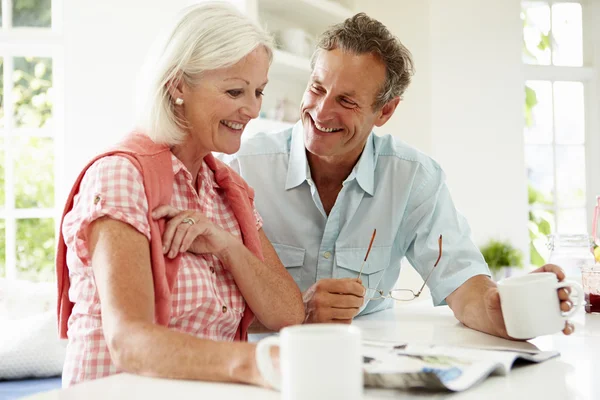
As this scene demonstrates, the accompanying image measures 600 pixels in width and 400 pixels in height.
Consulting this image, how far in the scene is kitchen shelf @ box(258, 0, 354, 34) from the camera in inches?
158

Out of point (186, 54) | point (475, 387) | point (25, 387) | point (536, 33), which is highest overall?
point (536, 33)

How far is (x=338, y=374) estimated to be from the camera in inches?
26.7

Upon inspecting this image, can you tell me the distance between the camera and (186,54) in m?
1.39

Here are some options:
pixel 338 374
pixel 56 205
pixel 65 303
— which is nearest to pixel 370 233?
pixel 65 303

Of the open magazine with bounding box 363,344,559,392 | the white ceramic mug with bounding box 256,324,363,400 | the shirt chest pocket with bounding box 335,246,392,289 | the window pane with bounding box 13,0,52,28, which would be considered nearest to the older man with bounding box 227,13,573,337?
the shirt chest pocket with bounding box 335,246,392,289

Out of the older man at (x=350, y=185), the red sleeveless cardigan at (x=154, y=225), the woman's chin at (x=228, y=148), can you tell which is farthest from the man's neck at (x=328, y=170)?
A: the red sleeveless cardigan at (x=154, y=225)

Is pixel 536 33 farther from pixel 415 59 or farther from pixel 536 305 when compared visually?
pixel 536 305

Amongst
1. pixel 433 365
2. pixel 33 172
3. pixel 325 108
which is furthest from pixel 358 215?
pixel 33 172

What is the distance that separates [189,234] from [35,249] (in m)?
3.11

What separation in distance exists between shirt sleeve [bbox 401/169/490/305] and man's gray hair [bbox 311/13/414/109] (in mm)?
307

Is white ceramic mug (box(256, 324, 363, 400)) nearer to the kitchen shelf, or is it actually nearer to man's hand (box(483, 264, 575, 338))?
man's hand (box(483, 264, 575, 338))

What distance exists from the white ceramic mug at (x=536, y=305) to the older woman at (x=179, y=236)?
478mm

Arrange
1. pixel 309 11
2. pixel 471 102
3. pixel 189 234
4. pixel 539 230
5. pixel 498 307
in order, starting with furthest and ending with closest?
pixel 539 230
pixel 471 102
pixel 309 11
pixel 498 307
pixel 189 234

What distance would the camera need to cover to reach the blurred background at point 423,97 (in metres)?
4.02
